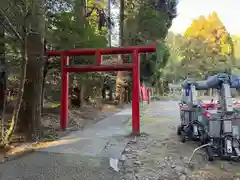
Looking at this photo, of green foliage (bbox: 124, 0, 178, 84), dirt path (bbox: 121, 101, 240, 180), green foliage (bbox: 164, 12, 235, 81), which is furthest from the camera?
green foliage (bbox: 164, 12, 235, 81)

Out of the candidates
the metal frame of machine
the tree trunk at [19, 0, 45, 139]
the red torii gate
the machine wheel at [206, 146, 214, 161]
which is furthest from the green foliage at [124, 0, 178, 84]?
the machine wheel at [206, 146, 214, 161]

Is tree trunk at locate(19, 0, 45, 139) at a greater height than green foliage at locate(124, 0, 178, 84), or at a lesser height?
lesser

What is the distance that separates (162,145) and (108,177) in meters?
2.44

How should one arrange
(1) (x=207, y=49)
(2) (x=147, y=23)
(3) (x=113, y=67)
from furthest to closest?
1. (1) (x=207, y=49)
2. (2) (x=147, y=23)
3. (3) (x=113, y=67)

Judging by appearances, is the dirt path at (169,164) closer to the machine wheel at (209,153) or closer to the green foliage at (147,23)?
the machine wheel at (209,153)

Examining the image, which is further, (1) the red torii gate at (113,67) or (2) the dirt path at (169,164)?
(1) the red torii gate at (113,67)

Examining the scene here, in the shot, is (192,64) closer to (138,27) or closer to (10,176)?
(138,27)

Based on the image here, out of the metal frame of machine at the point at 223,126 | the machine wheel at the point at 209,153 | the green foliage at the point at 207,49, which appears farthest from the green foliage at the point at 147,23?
the machine wheel at the point at 209,153

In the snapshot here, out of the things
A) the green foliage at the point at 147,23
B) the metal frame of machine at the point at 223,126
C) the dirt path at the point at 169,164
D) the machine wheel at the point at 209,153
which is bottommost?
the dirt path at the point at 169,164

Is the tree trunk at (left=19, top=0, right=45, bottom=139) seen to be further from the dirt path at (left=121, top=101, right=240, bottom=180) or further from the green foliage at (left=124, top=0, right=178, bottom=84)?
the green foliage at (left=124, top=0, right=178, bottom=84)

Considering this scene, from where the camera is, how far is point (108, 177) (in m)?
3.73

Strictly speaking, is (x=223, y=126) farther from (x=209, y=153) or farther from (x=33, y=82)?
(x=33, y=82)

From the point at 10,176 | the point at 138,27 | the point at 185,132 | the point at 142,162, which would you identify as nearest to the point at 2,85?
the point at 10,176

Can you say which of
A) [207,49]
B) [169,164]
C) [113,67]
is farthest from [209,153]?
[207,49]
